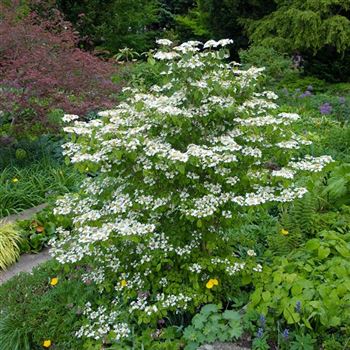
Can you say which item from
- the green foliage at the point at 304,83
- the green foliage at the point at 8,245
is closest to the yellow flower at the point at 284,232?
the green foliage at the point at 8,245

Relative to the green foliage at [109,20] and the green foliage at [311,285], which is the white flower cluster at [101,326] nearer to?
the green foliage at [311,285]

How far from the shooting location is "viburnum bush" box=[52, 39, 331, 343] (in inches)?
109

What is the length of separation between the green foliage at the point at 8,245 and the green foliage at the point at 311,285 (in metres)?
2.32

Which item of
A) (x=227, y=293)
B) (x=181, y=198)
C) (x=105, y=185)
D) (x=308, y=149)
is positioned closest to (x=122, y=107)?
(x=105, y=185)

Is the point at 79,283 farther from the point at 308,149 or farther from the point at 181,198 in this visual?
the point at 308,149

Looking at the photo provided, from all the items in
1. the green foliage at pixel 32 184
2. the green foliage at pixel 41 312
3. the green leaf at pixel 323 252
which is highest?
the green leaf at pixel 323 252

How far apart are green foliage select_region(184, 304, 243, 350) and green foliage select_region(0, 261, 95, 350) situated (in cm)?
73

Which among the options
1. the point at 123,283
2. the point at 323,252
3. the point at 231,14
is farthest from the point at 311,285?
the point at 231,14

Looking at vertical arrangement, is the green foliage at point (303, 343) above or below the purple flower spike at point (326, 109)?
above

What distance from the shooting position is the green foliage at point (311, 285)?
2.70 meters

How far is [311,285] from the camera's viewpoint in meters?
2.83

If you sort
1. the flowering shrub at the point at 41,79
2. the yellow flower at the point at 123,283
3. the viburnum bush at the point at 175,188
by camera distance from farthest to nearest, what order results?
the flowering shrub at the point at 41,79 < the yellow flower at the point at 123,283 < the viburnum bush at the point at 175,188

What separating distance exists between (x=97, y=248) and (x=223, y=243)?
31.1 inches

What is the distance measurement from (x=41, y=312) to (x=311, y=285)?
176 cm
